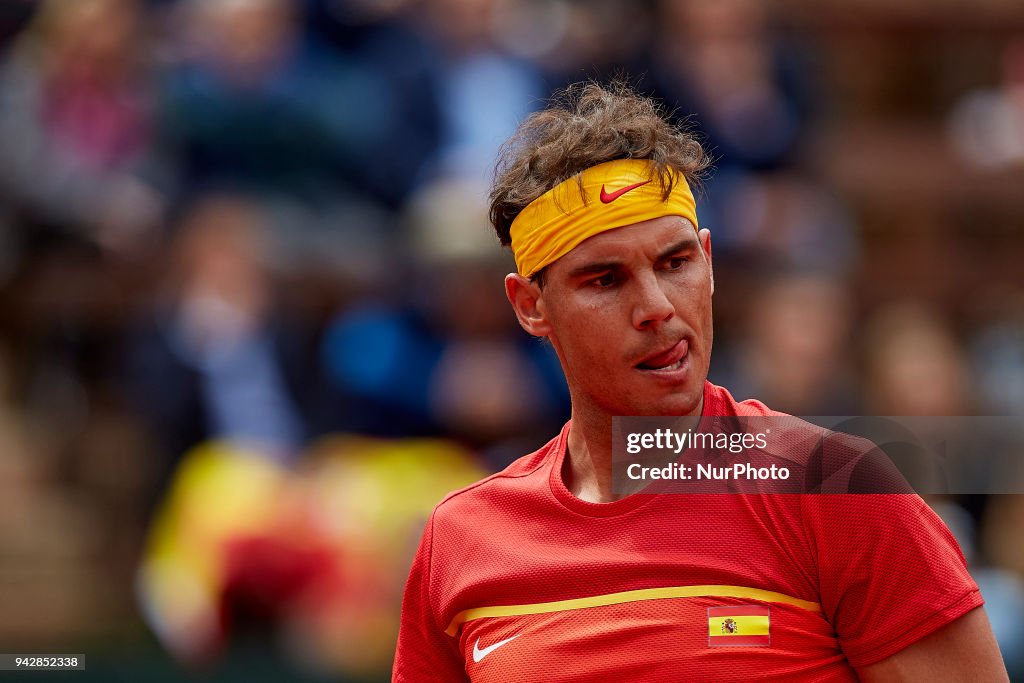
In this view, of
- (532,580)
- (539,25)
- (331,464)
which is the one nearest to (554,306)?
(532,580)

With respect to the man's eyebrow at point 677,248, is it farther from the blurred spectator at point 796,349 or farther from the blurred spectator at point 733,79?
the blurred spectator at point 733,79

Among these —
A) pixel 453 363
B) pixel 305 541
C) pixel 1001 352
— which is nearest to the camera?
pixel 305 541

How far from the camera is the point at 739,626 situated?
92.1 inches

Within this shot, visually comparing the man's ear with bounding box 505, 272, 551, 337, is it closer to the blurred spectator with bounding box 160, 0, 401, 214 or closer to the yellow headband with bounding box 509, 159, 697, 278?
the yellow headband with bounding box 509, 159, 697, 278

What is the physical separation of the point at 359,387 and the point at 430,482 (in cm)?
65

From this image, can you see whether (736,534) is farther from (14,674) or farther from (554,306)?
(14,674)

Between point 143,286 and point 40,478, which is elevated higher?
point 143,286

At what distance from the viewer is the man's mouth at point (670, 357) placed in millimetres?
2555

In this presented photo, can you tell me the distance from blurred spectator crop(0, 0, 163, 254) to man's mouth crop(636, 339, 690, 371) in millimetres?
4720

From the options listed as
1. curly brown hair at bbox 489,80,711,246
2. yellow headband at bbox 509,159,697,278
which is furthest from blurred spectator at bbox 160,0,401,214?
yellow headband at bbox 509,159,697,278

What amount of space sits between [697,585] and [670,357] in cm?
42

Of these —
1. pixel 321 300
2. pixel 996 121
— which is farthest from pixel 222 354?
pixel 996 121

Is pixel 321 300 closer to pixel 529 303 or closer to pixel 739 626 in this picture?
pixel 529 303

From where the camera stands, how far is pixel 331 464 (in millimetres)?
6105
